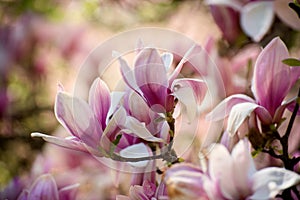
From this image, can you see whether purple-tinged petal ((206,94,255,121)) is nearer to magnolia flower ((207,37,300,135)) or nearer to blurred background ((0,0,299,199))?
magnolia flower ((207,37,300,135))

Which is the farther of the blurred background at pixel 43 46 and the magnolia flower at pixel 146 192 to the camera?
the blurred background at pixel 43 46

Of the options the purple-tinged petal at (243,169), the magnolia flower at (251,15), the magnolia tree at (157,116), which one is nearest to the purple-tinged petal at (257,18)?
the magnolia flower at (251,15)

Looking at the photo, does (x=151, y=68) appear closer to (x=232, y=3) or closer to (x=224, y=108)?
(x=224, y=108)

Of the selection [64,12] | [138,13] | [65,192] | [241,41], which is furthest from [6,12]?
[65,192]

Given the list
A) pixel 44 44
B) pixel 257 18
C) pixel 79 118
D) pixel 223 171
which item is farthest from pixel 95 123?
pixel 44 44

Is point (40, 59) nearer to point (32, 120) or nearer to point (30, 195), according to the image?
point (32, 120)

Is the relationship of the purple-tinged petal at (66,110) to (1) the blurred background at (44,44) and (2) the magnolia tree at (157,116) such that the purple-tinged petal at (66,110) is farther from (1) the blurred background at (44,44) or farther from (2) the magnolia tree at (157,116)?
(1) the blurred background at (44,44)

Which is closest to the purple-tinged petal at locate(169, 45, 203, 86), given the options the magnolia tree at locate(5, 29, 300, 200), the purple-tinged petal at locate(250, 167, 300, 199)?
the magnolia tree at locate(5, 29, 300, 200)

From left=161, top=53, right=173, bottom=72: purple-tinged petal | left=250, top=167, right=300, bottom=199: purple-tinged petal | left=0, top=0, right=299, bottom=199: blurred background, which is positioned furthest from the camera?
left=0, top=0, right=299, bottom=199: blurred background
